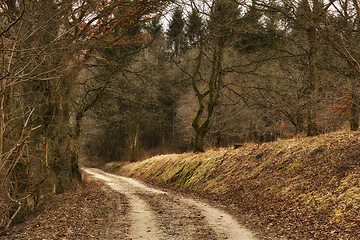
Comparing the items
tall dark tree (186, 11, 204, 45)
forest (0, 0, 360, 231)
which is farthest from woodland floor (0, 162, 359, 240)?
tall dark tree (186, 11, 204, 45)

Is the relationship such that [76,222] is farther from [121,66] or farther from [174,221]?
[121,66]

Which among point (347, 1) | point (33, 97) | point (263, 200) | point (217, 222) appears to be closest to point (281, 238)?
point (217, 222)

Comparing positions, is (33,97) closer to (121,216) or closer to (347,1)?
(121,216)

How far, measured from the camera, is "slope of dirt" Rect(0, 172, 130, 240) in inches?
271

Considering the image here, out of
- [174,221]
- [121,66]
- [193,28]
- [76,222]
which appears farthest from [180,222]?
[193,28]

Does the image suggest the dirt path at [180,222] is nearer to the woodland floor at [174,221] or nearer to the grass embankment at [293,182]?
the woodland floor at [174,221]

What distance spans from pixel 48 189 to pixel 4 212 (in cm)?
183

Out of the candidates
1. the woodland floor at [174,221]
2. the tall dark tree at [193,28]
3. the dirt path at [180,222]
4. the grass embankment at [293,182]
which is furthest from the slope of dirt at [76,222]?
the tall dark tree at [193,28]

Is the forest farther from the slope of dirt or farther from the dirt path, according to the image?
the dirt path

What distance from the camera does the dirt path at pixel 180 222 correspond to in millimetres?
7039

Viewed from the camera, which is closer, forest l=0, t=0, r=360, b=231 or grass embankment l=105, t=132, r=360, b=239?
forest l=0, t=0, r=360, b=231

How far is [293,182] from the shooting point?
10.1 metres

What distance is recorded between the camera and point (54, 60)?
8312mm

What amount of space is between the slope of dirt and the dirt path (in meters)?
0.36
